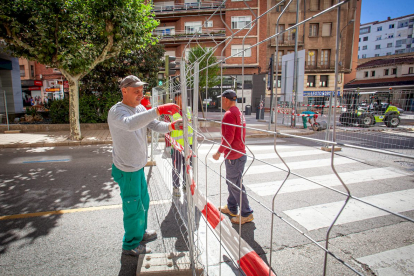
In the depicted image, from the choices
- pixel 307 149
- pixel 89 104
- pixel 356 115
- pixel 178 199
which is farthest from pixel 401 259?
pixel 89 104

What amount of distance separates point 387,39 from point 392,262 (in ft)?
200

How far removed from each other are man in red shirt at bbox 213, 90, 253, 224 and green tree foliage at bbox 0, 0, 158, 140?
7742 millimetres

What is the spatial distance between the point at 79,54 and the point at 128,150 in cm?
821

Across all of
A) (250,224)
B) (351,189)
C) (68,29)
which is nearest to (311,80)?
(68,29)

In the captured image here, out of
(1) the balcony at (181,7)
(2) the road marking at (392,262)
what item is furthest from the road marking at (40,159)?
(1) the balcony at (181,7)

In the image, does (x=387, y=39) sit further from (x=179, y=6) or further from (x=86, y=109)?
(x=86, y=109)

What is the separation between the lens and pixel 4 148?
29.0 ft

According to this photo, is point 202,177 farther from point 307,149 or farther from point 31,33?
point 31,33

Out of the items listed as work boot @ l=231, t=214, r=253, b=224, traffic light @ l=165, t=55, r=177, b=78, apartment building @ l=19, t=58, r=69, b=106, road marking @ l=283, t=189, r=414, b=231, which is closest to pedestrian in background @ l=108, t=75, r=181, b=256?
work boot @ l=231, t=214, r=253, b=224

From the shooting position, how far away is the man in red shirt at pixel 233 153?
281cm

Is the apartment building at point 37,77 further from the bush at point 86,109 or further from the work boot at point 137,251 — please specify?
the work boot at point 137,251

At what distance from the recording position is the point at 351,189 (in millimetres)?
4219

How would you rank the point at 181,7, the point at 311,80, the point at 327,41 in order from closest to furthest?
the point at 327,41 < the point at 311,80 < the point at 181,7

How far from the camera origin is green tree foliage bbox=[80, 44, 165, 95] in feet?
46.0
